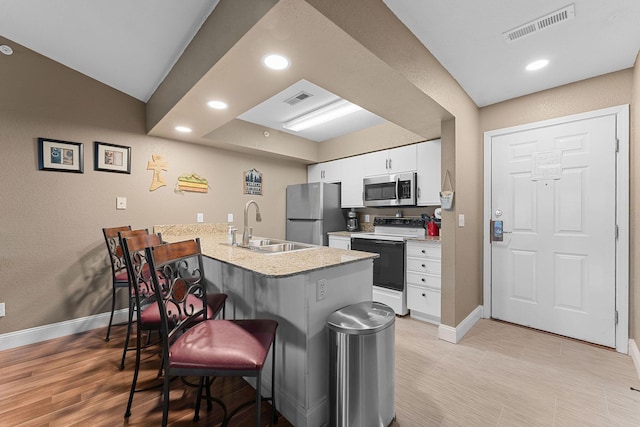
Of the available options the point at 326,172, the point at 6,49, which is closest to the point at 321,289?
the point at 326,172

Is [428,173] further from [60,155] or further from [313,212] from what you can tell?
[60,155]

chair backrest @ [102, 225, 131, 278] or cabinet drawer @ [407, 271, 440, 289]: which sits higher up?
chair backrest @ [102, 225, 131, 278]

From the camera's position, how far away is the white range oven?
3.09m

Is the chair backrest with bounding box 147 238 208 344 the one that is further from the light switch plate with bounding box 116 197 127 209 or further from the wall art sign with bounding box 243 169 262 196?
the wall art sign with bounding box 243 169 262 196

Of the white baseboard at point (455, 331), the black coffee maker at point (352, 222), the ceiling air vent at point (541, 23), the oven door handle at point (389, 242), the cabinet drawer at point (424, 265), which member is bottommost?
the white baseboard at point (455, 331)

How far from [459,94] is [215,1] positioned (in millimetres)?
2150

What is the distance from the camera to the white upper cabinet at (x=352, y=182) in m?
4.04

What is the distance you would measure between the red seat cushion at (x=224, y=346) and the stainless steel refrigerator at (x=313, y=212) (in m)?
2.72

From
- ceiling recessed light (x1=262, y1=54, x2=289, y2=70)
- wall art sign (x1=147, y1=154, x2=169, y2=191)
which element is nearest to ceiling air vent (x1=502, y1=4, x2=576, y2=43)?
ceiling recessed light (x1=262, y1=54, x2=289, y2=70)

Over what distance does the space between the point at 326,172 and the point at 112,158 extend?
2.86m

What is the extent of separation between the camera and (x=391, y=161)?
3.66 metres

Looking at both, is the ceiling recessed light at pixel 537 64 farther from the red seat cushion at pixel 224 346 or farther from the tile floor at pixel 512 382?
the red seat cushion at pixel 224 346

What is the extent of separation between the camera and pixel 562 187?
2551 mm

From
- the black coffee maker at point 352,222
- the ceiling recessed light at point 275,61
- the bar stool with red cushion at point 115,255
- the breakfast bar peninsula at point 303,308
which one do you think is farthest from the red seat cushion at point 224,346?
the black coffee maker at point 352,222
